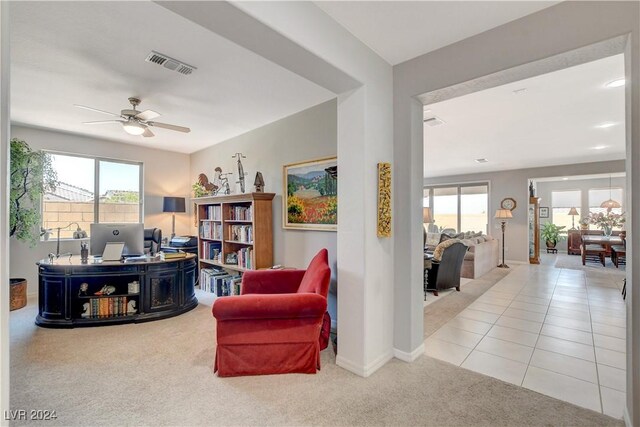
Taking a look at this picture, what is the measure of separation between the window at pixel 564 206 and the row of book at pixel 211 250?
446 inches

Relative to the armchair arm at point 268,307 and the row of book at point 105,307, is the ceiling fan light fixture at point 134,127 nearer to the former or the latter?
the row of book at point 105,307

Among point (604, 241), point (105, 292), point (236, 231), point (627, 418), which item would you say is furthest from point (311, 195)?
point (604, 241)

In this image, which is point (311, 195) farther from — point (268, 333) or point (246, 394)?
point (246, 394)

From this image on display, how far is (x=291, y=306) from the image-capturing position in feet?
7.39

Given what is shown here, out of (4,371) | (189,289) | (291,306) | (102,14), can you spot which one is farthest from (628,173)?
(189,289)

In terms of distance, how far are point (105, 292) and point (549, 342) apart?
4941mm

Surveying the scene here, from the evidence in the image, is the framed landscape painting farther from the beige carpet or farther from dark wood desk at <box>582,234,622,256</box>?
dark wood desk at <box>582,234,622,256</box>

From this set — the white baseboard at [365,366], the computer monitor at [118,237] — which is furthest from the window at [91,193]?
the white baseboard at [365,366]

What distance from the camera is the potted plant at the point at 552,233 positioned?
9.64 metres

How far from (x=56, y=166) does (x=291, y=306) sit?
4974mm

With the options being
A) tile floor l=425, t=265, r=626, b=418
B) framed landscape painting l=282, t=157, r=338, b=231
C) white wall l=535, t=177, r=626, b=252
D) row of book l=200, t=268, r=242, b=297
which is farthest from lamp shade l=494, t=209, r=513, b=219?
row of book l=200, t=268, r=242, b=297

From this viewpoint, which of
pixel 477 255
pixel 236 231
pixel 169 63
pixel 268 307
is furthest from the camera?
pixel 477 255

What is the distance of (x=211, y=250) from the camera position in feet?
16.0

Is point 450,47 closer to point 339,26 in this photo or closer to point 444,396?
point 339,26
